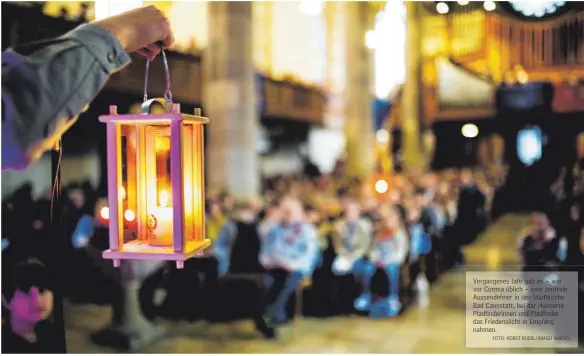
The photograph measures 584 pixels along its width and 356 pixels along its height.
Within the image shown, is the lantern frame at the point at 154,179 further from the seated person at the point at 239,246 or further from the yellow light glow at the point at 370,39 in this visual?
the yellow light glow at the point at 370,39

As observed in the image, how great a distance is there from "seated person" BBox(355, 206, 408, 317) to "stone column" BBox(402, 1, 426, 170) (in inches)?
368

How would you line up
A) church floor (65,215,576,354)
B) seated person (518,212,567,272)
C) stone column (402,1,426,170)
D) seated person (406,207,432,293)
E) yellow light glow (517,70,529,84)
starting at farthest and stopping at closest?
stone column (402,1,426,170), yellow light glow (517,70,529,84), seated person (406,207,432,293), church floor (65,215,576,354), seated person (518,212,567,272)

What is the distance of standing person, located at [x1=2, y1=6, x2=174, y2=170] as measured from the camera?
3.08 feet

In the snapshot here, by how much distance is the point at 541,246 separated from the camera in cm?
587

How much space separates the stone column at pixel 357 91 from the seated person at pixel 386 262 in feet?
19.5

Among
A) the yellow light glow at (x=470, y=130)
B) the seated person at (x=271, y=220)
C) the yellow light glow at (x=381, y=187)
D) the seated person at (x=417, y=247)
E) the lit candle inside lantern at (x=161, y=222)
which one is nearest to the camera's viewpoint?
the lit candle inside lantern at (x=161, y=222)

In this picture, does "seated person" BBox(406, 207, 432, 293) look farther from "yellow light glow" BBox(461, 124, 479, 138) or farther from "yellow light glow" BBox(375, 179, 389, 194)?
"yellow light glow" BBox(461, 124, 479, 138)

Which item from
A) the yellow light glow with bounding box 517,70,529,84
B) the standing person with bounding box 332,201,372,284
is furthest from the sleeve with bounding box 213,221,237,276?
the yellow light glow with bounding box 517,70,529,84

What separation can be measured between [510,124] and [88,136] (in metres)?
10.3

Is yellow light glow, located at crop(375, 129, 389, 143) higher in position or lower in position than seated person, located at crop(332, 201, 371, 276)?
higher

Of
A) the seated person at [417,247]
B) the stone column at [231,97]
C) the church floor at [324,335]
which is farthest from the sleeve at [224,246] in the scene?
the seated person at [417,247]

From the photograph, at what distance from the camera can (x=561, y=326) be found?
4.62 meters

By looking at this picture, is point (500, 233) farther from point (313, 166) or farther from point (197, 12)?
point (197, 12)

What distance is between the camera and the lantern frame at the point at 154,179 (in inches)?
65.1
